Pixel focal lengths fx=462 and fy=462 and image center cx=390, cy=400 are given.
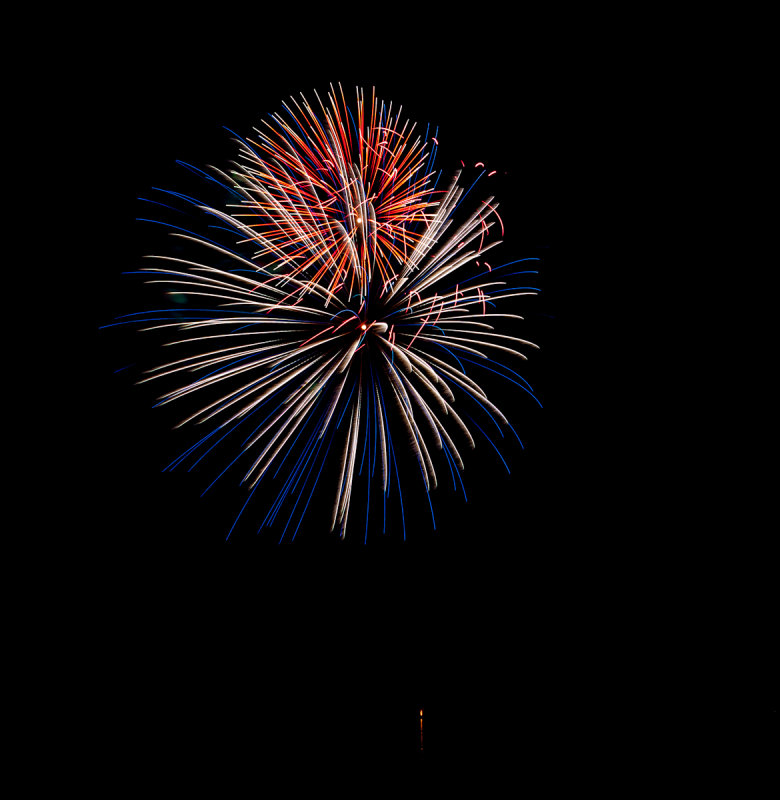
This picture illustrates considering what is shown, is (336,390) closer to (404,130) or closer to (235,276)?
(235,276)

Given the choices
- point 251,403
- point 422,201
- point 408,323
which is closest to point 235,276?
point 251,403

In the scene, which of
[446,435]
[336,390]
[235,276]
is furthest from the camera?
[446,435]

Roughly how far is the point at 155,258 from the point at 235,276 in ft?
2.22

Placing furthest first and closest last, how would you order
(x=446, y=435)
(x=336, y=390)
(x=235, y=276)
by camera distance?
(x=446, y=435) < (x=336, y=390) < (x=235, y=276)

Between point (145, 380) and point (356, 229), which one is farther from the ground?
point (356, 229)

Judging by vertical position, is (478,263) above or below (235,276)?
above

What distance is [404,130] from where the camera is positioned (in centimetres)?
414

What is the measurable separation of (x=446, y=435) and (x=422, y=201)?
2.13 meters

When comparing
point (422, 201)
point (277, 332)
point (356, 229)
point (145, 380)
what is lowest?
point (145, 380)

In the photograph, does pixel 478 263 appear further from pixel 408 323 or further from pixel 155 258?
pixel 155 258

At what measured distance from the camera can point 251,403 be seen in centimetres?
388

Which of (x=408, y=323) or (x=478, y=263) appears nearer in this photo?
(x=408, y=323)

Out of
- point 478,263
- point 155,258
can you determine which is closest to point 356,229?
point 478,263

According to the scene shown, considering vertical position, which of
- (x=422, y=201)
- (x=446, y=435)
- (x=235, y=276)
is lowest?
(x=446, y=435)
